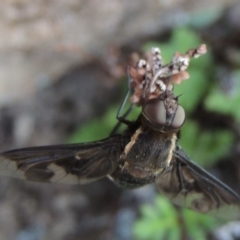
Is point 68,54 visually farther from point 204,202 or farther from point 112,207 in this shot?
point 204,202

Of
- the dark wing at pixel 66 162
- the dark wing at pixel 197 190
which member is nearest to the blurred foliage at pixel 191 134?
the dark wing at pixel 197 190

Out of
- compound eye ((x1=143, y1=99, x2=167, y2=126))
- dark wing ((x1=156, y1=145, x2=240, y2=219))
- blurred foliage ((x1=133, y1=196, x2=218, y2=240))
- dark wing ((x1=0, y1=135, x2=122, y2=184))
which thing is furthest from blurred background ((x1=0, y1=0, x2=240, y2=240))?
compound eye ((x1=143, y1=99, x2=167, y2=126))

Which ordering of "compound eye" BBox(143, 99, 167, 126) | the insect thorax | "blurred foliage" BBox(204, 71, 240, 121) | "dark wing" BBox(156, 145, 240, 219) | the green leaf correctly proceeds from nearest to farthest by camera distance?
"compound eye" BBox(143, 99, 167, 126)
the insect thorax
"dark wing" BBox(156, 145, 240, 219)
"blurred foliage" BBox(204, 71, 240, 121)
the green leaf

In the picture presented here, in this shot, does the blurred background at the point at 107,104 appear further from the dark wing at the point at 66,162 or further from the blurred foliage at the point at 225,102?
the dark wing at the point at 66,162

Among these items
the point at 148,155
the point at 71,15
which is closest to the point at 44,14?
the point at 71,15

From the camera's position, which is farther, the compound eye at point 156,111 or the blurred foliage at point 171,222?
the blurred foliage at point 171,222

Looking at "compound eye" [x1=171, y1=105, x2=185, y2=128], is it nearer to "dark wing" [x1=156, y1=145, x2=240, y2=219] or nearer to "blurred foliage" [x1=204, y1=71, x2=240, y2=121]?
"dark wing" [x1=156, y1=145, x2=240, y2=219]

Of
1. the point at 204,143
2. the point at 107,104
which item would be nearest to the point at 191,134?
the point at 204,143
